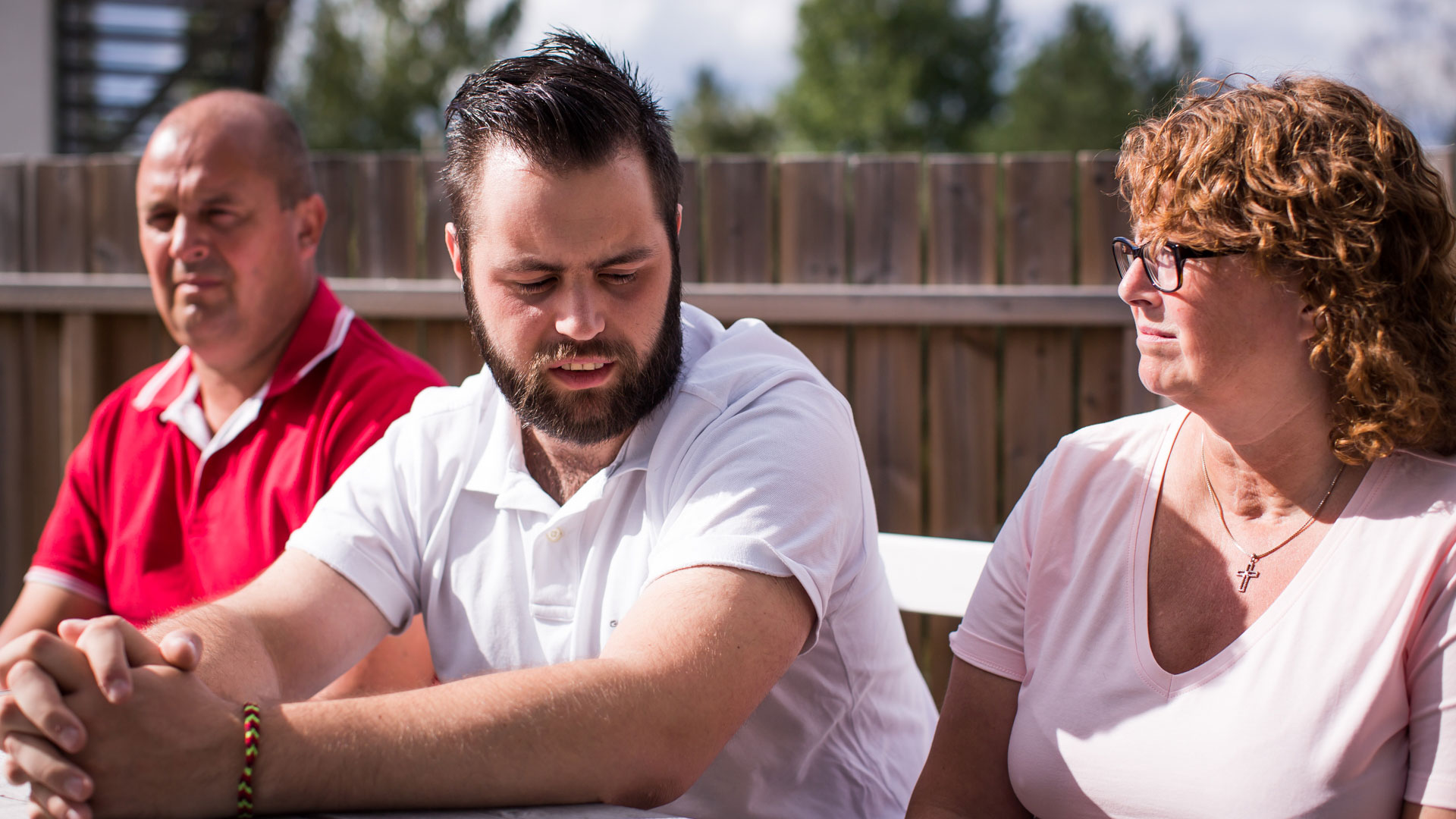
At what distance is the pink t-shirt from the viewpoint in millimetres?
1283

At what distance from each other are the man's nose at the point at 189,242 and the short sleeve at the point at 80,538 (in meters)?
0.45

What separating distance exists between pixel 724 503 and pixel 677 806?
52cm

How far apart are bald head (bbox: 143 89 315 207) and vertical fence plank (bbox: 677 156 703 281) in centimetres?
130

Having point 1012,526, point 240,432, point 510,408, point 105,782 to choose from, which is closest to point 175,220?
point 240,432

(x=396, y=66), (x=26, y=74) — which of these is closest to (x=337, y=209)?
(x=26, y=74)

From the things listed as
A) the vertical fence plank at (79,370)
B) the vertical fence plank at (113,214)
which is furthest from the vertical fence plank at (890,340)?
the vertical fence plank at (79,370)

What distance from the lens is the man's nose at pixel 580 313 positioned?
160cm

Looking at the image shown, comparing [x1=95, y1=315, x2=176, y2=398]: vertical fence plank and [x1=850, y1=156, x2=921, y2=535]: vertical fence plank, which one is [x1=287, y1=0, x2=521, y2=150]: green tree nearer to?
[x1=95, y1=315, x2=176, y2=398]: vertical fence plank

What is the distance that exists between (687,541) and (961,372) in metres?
2.15

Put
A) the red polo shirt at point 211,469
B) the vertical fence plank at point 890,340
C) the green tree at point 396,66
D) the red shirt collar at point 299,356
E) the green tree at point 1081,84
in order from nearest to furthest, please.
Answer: the red polo shirt at point 211,469, the red shirt collar at point 299,356, the vertical fence plank at point 890,340, the green tree at point 396,66, the green tree at point 1081,84

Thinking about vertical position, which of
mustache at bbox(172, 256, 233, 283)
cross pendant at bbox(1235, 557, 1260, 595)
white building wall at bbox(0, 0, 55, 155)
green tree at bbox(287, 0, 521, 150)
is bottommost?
cross pendant at bbox(1235, 557, 1260, 595)

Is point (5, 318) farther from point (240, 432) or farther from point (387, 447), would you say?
point (387, 447)

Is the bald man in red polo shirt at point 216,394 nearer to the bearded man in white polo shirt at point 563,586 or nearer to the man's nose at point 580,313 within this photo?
the bearded man in white polo shirt at point 563,586

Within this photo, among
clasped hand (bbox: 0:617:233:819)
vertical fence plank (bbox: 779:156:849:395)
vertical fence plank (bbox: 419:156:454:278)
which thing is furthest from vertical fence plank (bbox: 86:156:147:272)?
clasped hand (bbox: 0:617:233:819)
